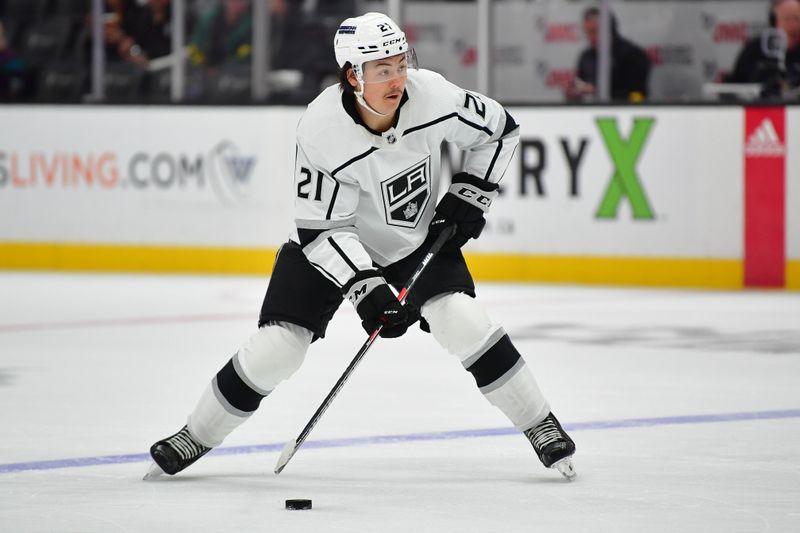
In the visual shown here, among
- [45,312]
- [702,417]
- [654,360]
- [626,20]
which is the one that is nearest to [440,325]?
[702,417]

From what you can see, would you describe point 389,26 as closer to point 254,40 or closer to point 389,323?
point 389,323

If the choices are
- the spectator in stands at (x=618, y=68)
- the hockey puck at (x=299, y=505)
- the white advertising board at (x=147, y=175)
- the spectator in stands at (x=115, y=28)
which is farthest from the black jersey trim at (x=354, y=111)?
the spectator in stands at (x=115, y=28)

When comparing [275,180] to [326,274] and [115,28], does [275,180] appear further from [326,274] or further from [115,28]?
[326,274]

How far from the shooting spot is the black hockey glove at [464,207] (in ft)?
11.8

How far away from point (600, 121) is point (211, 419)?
5.19m

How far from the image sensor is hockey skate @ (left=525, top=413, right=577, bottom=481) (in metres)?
3.38

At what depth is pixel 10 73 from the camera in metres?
9.84

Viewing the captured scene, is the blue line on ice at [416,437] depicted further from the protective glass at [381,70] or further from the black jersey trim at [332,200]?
the protective glass at [381,70]

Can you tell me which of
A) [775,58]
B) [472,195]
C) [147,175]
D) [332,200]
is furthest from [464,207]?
[147,175]

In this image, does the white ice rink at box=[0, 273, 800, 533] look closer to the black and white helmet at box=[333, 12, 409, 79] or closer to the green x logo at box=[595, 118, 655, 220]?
the black and white helmet at box=[333, 12, 409, 79]

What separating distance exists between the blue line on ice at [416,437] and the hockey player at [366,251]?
0.29m

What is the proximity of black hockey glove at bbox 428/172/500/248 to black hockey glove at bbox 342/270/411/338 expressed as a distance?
0.28 meters

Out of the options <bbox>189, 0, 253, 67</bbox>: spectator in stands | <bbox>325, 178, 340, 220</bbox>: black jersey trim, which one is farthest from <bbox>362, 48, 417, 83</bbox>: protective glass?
<bbox>189, 0, 253, 67</bbox>: spectator in stands

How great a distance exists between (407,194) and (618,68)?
17.3 ft
